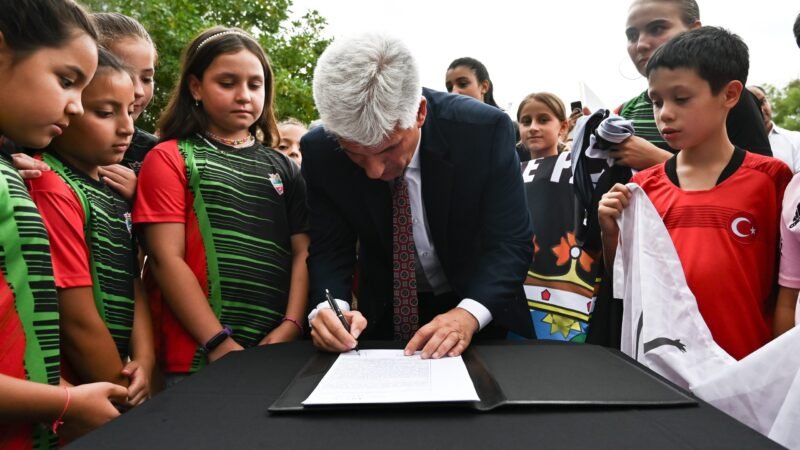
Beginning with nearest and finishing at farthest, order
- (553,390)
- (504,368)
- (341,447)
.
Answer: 1. (341,447)
2. (553,390)
3. (504,368)

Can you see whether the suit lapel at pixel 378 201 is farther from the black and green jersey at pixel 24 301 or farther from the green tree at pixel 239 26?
the green tree at pixel 239 26

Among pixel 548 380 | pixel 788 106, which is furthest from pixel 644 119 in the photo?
pixel 788 106

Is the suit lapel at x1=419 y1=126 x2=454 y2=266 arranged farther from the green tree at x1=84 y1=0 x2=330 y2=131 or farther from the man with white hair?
the green tree at x1=84 y1=0 x2=330 y2=131

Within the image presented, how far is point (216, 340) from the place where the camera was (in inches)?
74.5

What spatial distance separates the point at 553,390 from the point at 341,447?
1.51ft

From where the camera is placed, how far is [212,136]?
7.08ft

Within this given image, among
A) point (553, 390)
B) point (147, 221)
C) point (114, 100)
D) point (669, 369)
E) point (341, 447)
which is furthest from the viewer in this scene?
point (147, 221)

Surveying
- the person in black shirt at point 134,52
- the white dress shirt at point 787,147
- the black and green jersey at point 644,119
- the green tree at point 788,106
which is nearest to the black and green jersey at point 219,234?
the person in black shirt at point 134,52

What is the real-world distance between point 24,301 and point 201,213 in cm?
78

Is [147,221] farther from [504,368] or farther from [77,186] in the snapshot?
[504,368]

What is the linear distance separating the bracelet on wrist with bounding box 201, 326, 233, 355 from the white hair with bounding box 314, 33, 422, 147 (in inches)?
31.0

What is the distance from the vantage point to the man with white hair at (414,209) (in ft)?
5.43

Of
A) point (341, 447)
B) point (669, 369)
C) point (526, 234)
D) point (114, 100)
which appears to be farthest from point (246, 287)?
point (669, 369)

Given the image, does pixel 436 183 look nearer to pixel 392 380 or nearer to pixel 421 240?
pixel 421 240
